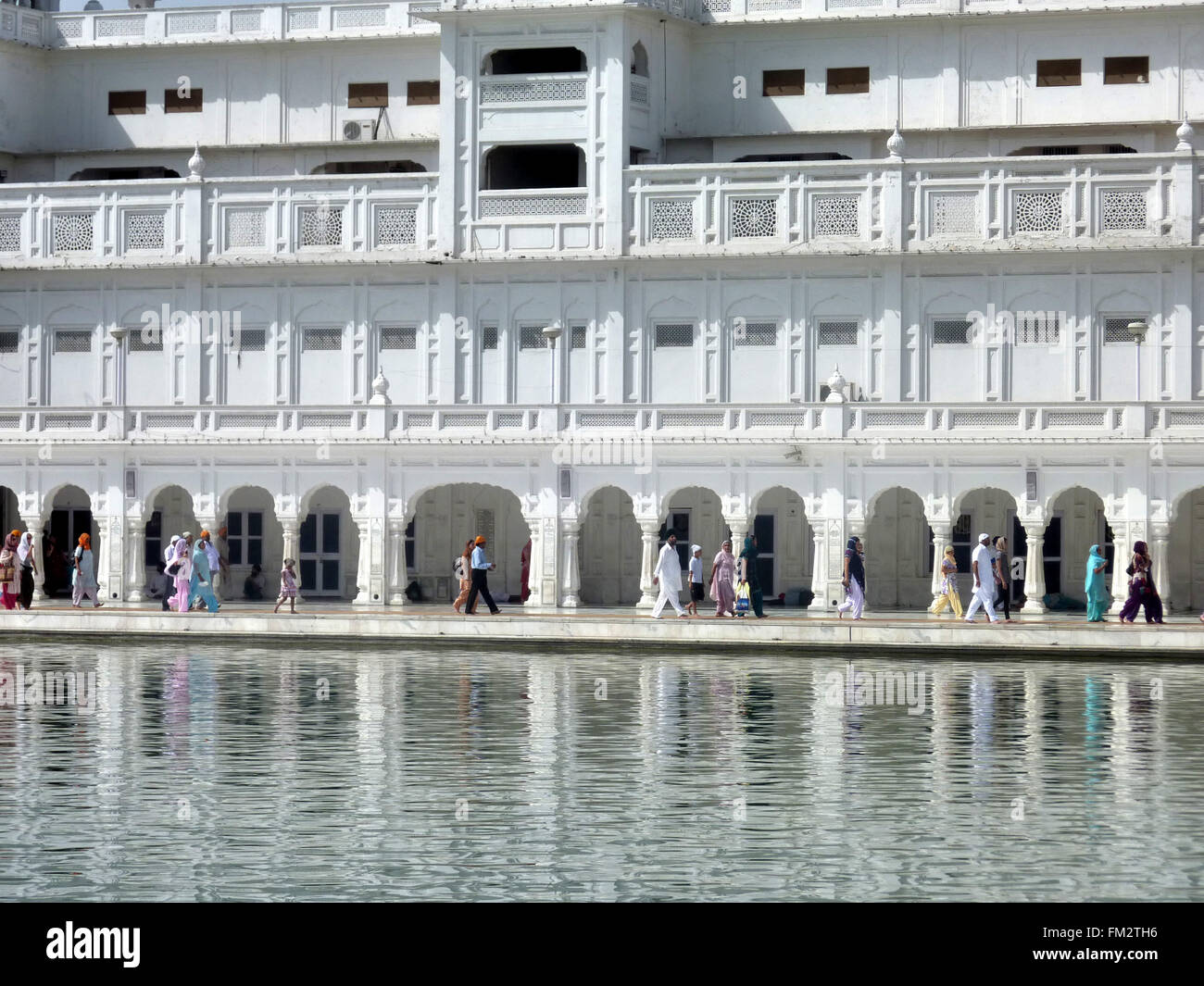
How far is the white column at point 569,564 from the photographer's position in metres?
45.7

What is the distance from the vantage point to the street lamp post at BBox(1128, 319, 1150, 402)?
143 ft

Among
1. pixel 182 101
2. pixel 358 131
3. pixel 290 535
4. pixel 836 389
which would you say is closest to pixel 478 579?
pixel 290 535

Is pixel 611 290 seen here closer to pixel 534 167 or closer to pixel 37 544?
pixel 534 167

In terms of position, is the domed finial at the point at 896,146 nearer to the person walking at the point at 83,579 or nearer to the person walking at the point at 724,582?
the person walking at the point at 724,582

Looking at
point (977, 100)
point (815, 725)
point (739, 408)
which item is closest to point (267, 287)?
point (739, 408)

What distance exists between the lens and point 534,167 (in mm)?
53656

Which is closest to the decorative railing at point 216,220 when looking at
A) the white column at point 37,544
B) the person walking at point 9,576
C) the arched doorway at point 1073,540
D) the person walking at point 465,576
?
the white column at point 37,544

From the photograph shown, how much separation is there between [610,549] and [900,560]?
21.0 ft

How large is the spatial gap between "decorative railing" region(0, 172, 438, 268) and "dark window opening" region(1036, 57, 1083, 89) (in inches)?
548

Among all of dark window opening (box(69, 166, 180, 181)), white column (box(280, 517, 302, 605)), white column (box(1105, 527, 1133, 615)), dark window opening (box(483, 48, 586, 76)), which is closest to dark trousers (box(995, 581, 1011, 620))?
white column (box(1105, 527, 1133, 615))

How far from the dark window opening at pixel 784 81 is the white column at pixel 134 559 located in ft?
57.2

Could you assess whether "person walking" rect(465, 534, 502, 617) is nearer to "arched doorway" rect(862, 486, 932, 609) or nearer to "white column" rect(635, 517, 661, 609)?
"white column" rect(635, 517, 661, 609)
